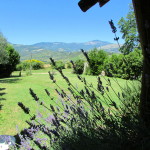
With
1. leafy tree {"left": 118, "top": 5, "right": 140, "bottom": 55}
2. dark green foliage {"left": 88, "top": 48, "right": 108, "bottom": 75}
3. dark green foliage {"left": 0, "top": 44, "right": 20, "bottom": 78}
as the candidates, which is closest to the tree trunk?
dark green foliage {"left": 88, "top": 48, "right": 108, "bottom": 75}

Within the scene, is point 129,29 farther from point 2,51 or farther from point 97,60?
point 2,51

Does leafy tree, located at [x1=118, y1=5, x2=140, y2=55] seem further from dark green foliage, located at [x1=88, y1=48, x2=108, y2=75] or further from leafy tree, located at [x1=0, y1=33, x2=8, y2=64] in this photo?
leafy tree, located at [x1=0, y1=33, x2=8, y2=64]

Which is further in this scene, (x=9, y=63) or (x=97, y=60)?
(x=9, y=63)

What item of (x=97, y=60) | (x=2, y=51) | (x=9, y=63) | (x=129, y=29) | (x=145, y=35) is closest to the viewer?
(x=145, y=35)

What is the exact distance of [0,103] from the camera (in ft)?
26.7

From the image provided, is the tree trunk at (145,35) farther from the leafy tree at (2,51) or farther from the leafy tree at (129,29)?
the leafy tree at (129,29)

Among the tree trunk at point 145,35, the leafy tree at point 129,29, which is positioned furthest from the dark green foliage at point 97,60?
the tree trunk at point 145,35

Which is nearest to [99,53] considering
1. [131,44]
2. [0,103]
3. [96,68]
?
[96,68]

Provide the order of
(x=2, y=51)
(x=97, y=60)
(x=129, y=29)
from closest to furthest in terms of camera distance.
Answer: (x=2, y=51) → (x=97, y=60) → (x=129, y=29)

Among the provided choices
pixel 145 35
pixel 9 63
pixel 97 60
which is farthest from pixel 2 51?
pixel 145 35

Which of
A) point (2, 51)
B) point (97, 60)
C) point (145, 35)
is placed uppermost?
point (2, 51)

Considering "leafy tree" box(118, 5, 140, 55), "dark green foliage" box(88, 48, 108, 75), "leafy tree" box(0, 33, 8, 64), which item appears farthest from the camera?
"leafy tree" box(118, 5, 140, 55)

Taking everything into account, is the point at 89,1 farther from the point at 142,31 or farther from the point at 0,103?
the point at 0,103

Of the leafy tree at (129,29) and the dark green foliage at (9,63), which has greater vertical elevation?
the leafy tree at (129,29)
